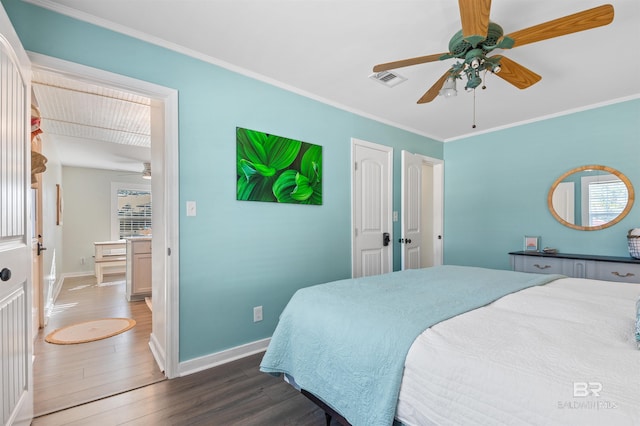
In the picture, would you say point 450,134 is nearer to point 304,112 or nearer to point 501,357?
point 304,112

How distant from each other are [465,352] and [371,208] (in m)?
2.60

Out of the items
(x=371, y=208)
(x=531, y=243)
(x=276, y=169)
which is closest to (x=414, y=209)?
(x=371, y=208)

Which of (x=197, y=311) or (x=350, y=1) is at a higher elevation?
(x=350, y=1)

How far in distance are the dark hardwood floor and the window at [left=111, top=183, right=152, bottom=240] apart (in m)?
4.45

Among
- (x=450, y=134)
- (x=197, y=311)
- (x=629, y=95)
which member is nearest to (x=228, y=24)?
(x=197, y=311)

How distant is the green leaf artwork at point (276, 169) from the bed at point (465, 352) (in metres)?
1.17

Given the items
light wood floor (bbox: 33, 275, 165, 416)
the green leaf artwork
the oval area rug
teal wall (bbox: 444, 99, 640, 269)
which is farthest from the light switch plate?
teal wall (bbox: 444, 99, 640, 269)

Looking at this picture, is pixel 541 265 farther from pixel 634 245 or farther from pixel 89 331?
pixel 89 331

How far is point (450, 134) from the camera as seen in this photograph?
14.1 ft

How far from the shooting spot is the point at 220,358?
7.73ft

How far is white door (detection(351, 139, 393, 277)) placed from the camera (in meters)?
3.36

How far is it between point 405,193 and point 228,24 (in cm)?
258

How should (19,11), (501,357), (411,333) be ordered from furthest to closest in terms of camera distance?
1. (19,11)
2. (411,333)
3. (501,357)

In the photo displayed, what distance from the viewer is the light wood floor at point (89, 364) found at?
6.35 ft
